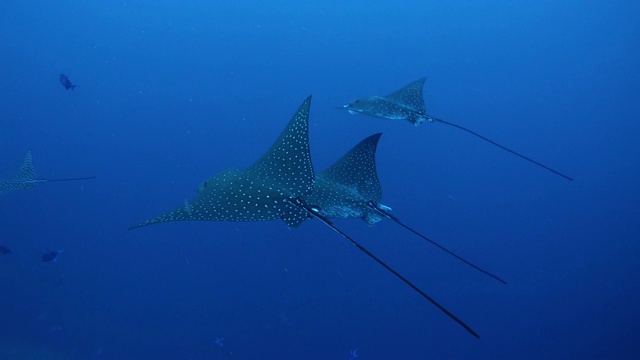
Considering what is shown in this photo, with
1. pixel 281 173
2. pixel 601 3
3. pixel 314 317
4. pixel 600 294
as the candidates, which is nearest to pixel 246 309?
pixel 314 317

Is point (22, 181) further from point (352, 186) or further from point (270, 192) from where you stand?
point (352, 186)

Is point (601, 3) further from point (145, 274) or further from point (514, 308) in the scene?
point (145, 274)

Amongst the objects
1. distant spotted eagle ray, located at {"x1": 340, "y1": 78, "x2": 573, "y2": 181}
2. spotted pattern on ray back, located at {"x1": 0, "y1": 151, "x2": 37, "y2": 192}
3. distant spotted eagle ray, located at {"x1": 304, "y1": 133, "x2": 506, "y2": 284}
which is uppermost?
distant spotted eagle ray, located at {"x1": 340, "y1": 78, "x2": 573, "y2": 181}

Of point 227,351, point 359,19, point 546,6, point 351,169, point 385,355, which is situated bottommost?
point 227,351

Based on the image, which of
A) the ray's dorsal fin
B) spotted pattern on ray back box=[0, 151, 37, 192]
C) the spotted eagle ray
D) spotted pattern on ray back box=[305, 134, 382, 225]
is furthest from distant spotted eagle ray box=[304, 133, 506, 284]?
spotted pattern on ray back box=[0, 151, 37, 192]

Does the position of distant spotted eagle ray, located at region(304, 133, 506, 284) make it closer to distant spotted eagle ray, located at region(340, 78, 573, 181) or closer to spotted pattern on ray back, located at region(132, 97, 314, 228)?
spotted pattern on ray back, located at region(132, 97, 314, 228)

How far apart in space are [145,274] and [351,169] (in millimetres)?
8210

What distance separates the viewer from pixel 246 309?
943cm

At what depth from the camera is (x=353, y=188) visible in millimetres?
4895

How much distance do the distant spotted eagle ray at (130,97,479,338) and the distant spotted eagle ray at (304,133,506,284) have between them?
1.01 meters

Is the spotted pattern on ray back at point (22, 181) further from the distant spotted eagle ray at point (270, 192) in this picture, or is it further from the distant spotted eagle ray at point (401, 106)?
the distant spotted eagle ray at point (401, 106)

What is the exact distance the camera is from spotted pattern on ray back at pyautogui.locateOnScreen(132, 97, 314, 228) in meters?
3.42

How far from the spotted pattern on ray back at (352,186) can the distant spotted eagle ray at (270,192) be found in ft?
3.30

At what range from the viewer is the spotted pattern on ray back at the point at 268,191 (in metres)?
3.42
